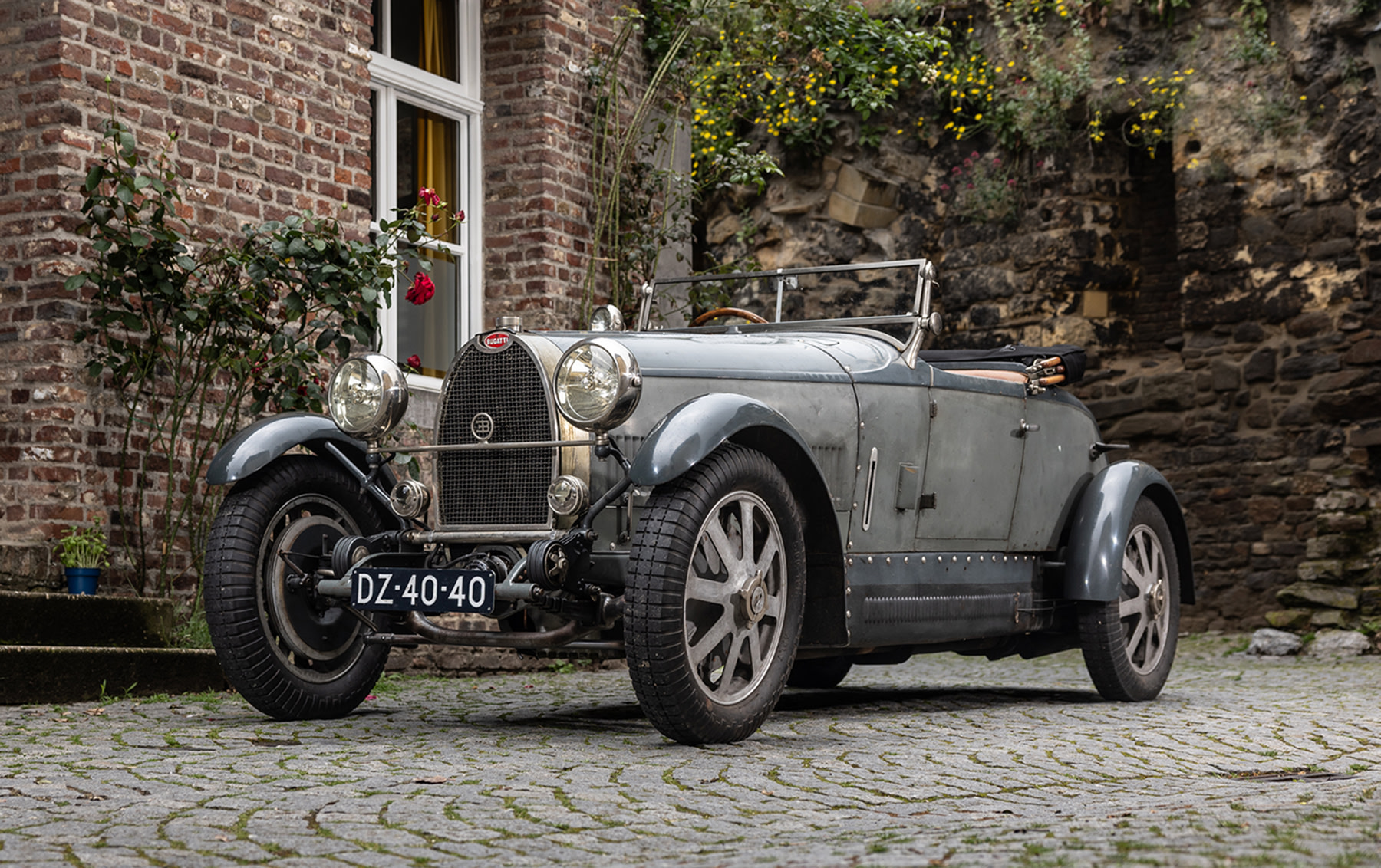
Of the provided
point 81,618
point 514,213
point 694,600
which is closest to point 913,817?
point 694,600

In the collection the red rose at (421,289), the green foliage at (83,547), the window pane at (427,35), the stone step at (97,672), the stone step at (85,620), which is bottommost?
the stone step at (97,672)

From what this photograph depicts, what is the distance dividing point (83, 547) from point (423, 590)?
91.7 inches

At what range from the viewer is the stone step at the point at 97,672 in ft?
18.4

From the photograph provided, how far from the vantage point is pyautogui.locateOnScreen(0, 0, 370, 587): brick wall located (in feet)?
20.5

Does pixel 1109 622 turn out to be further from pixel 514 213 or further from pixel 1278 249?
pixel 1278 249

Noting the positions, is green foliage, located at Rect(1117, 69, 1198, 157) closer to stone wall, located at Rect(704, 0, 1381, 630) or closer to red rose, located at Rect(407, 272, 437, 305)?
stone wall, located at Rect(704, 0, 1381, 630)

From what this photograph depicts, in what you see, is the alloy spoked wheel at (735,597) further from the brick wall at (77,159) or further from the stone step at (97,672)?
the brick wall at (77,159)

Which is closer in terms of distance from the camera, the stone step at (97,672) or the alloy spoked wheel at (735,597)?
the alloy spoked wheel at (735,597)

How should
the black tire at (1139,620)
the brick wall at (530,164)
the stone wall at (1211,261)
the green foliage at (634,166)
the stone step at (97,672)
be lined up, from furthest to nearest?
the stone wall at (1211,261) < the green foliage at (634,166) < the brick wall at (530,164) < the black tire at (1139,620) < the stone step at (97,672)

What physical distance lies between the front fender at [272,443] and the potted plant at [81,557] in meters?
1.37

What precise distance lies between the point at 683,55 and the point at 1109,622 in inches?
202

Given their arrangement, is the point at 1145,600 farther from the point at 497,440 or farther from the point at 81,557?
the point at 81,557

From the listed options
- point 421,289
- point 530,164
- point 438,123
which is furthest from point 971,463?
point 438,123

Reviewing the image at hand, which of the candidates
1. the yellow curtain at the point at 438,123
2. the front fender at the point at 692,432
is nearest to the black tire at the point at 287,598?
the front fender at the point at 692,432
